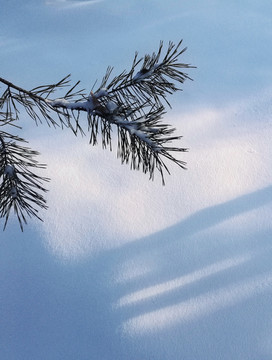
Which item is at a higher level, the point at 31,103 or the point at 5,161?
the point at 31,103

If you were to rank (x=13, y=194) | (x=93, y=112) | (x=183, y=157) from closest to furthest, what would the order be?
(x=93, y=112) → (x=13, y=194) → (x=183, y=157)

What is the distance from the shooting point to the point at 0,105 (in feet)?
2.89

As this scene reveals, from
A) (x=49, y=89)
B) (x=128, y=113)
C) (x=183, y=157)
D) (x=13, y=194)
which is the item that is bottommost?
(x=13, y=194)

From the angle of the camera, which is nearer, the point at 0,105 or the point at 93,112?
the point at 93,112

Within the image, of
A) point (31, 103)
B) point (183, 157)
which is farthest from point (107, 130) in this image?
point (183, 157)

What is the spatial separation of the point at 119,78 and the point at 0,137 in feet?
0.93

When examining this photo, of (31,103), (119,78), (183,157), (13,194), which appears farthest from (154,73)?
(183,157)

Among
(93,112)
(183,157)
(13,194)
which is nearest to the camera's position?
(93,112)

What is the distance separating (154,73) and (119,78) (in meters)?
0.08

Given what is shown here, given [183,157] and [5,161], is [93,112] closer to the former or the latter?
[5,161]

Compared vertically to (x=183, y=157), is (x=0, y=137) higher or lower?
lower

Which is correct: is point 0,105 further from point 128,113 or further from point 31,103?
point 128,113

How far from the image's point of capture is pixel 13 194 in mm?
880

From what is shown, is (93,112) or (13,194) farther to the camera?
(13,194)
